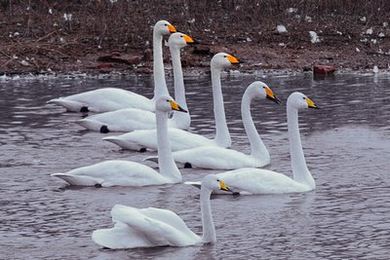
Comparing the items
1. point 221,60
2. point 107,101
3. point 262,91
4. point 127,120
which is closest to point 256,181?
point 262,91

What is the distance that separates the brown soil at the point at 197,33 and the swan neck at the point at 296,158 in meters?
9.99

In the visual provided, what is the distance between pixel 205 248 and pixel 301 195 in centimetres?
250

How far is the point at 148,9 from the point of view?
28.4 meters

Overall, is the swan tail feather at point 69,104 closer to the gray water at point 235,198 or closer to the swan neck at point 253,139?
the gray water at point 235,198

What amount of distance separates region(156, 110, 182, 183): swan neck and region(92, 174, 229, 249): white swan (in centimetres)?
271

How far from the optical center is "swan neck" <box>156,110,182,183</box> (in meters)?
14.1

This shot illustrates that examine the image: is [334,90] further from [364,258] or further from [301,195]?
[364,258]

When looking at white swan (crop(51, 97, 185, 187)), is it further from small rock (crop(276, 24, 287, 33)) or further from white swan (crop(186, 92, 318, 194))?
small rock (crop(276, 24, 287, 33))

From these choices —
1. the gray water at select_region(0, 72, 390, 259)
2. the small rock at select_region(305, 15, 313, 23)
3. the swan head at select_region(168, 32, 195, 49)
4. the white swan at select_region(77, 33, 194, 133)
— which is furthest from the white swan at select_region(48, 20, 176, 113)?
the small rock at select_region(305, 15, 313, 23)

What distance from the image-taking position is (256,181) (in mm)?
13414

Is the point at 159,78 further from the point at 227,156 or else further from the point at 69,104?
the point at 227,156

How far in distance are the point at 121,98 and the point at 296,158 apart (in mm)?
5694

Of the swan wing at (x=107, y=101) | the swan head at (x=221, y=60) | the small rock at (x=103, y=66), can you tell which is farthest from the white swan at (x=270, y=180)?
the small rock at (x=103, y=66)

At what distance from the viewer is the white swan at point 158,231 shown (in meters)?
11.1
